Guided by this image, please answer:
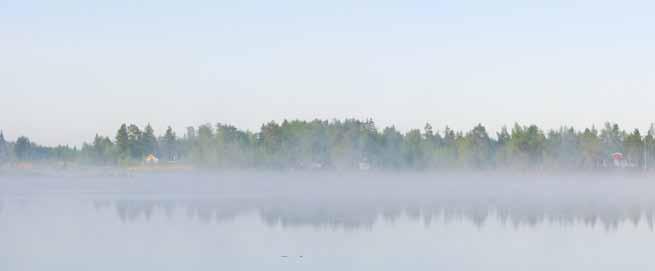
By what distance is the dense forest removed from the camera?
12231cm

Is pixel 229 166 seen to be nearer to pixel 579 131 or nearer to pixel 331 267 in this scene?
pixel 579 131

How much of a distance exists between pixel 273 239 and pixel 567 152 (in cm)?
10833

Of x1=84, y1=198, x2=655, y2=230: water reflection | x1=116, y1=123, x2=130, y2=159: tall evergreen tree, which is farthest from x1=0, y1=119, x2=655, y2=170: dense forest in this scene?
x1=84, y1=198, x2=655, y2=230: water reflection

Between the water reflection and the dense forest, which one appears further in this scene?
the dense forest

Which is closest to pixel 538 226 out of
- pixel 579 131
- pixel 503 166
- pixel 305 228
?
pixel 305 228

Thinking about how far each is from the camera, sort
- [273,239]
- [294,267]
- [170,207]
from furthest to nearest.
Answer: [170,207], [273,239], [294,267]

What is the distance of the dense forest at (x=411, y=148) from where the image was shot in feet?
401

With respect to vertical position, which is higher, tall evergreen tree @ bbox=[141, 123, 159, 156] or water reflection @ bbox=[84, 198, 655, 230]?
tall evergreen tree @ bbox=[141, 123, 159, 156]

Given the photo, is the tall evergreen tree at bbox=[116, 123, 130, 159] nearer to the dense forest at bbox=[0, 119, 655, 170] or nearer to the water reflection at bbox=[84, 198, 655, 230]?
the dense forest at bbox=[0, 119, 655, 170]

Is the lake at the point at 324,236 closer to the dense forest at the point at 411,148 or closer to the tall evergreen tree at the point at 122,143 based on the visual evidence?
the dense forest at the point at 411,148

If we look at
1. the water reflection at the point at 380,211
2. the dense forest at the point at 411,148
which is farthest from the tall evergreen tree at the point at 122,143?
the water reflection at the point at 380,211

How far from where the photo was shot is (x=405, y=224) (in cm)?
2781

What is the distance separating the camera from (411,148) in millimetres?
127812

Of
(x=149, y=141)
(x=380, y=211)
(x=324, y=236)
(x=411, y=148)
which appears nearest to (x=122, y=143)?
(x=149, y=141)
